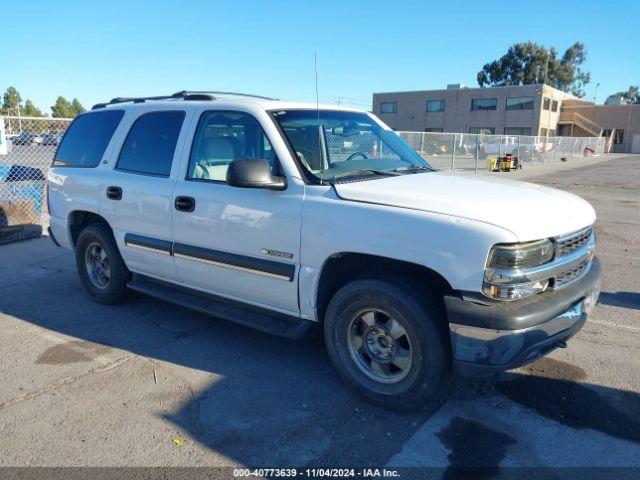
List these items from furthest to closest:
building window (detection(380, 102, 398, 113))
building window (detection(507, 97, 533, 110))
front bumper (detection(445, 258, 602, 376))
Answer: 1. building window (detection(380, 102, 398, 113))
2. building window (detection(507, 97, 533, 110))
3. front bumper (detection(445, 258, 602, 376))

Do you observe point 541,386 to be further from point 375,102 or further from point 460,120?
point 375,102

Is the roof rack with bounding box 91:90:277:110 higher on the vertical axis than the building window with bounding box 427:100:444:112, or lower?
lower

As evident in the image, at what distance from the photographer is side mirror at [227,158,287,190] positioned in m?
3.46

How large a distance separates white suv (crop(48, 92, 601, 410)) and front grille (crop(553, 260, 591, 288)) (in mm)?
14

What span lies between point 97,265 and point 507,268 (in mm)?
4252

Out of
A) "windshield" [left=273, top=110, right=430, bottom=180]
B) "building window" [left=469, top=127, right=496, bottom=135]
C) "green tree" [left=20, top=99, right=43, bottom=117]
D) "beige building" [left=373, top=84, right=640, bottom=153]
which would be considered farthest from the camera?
"green tree" [left=20, top=99, right=43, bottom=117]

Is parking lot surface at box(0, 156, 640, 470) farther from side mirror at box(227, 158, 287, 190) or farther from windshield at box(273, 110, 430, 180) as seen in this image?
side mirror at box(227, 158, 287, 190)

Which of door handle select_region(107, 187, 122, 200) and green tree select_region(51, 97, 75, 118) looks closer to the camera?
door handle select_region(107, 187, 122, 200)

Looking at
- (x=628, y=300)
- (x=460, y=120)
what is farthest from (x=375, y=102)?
(x=628, y=300)

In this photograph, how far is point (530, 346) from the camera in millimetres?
2965

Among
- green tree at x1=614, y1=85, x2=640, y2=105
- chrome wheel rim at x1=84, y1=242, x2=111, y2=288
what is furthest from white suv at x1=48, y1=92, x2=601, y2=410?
green tree at x1=614, y1=85, x2=640, y2=105

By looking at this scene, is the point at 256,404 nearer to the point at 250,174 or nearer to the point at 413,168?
the point at 250,174

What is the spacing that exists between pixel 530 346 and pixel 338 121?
7.89ft

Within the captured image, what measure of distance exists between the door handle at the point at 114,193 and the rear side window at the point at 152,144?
0.21 m
